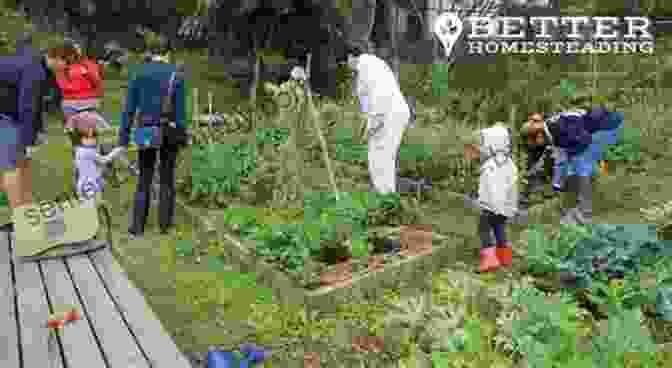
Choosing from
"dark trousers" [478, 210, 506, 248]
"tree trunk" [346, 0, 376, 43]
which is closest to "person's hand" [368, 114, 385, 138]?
"dark trousers" [478, 210, 506, 248]

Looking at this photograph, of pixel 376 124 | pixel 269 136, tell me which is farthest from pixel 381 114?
pixel 269 136

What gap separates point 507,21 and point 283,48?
256 inches

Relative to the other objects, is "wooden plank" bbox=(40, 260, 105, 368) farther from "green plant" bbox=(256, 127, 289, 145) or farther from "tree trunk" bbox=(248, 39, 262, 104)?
"tree trunk" bbox=(248, 39, 262, 104)

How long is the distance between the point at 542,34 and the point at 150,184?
41.3ft

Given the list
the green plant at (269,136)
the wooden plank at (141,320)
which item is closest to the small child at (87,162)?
the wooden plank at (141,320)

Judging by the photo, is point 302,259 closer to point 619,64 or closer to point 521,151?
point 521,151

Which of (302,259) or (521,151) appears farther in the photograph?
(521,151)

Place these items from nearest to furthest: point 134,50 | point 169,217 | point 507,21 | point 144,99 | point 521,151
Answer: point 144,99 → point 169,217 → point 521,151 → point 507,21 → point 134,50

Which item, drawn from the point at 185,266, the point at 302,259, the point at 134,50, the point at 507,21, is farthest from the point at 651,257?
the point at 134,50

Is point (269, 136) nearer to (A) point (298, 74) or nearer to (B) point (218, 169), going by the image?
(B) point (218, 169)

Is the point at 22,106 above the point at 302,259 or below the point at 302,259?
above

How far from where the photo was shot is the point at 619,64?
13961 mm

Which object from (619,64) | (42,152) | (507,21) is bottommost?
(42,152)

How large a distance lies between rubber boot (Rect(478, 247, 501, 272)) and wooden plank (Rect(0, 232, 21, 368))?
11.3 feet
